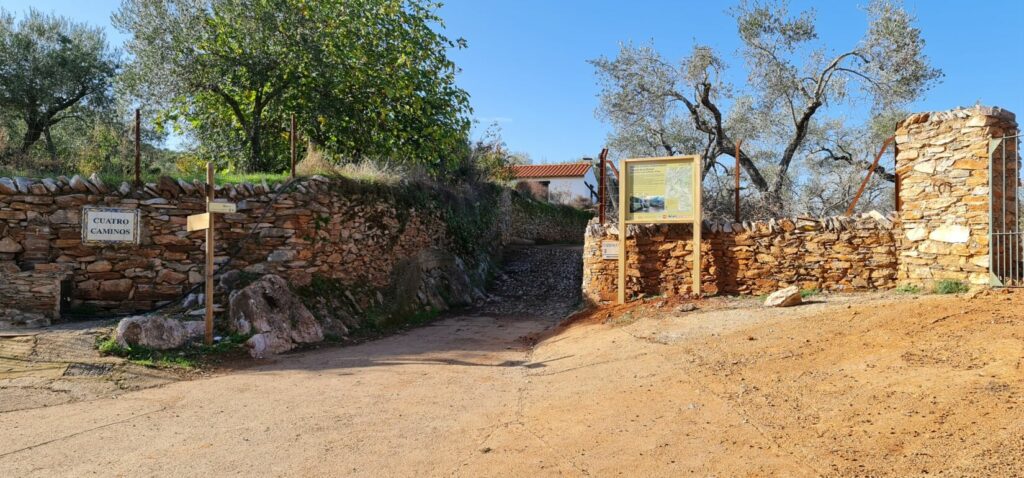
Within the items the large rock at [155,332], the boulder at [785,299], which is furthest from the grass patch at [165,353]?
the boulder at [785,299]

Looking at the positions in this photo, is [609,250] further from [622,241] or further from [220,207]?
[220,207]

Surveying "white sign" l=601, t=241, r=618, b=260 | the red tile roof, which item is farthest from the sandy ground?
the red tile roof

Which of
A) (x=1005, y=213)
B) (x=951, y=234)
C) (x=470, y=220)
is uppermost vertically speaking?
(x=470, y=220)

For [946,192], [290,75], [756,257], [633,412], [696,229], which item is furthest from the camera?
[290,75]

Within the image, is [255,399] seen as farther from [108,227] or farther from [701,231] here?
[701,231]

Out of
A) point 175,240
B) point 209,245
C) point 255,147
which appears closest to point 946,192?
point 209,245

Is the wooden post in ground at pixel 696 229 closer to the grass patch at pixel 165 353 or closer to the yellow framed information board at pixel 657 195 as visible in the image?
the yellow framed information board at pixel 657 195

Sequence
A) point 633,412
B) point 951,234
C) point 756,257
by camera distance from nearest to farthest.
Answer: point 633,412, point 951,234, point 756,257

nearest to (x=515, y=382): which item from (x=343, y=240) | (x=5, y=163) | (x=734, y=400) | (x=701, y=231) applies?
(x=734, y=400)

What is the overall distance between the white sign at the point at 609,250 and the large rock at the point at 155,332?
20.7 feet

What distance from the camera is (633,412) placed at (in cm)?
472

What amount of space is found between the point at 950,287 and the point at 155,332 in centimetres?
1038

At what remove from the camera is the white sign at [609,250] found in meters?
10.1

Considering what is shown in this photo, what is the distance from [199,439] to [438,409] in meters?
1.94
